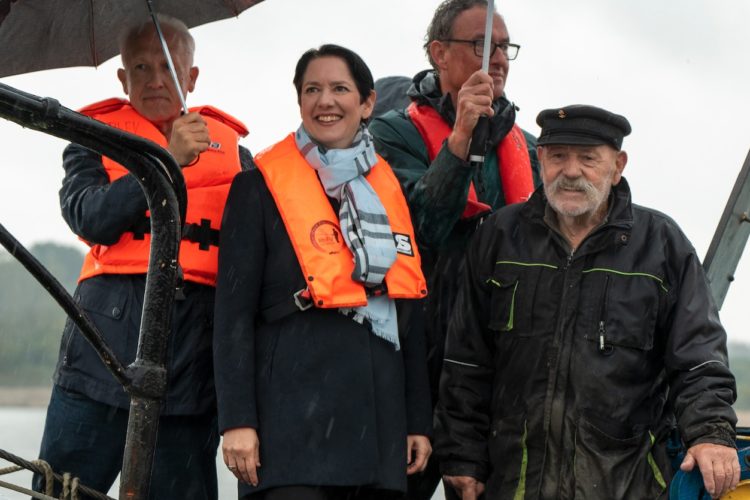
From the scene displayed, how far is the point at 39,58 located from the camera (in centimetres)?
365

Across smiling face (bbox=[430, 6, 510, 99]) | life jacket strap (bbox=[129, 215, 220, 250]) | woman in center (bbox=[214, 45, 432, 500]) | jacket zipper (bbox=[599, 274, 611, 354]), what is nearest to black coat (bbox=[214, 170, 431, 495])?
woman in center (bbox=[214, 45, 432, 500])

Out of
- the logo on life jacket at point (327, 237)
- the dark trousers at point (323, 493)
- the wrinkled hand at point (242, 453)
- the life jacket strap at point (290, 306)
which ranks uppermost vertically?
the logo on life jacket at point (327, 237)

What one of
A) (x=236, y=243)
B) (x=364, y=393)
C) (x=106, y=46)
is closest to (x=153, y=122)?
(x=106, y=46)

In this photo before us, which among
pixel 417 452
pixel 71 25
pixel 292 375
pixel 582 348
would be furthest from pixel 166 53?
pixel 582 348

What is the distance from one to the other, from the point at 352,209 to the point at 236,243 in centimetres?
38

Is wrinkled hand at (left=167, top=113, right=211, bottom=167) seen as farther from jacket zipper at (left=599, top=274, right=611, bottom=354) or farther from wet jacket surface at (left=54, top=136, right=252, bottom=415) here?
jacket zipper at (left=599, top=274, right=611, bottom=354)

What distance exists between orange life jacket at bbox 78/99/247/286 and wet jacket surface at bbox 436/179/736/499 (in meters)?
0.91

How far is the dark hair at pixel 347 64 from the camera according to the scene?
3.60 m

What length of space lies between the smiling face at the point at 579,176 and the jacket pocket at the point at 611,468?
0.67 m

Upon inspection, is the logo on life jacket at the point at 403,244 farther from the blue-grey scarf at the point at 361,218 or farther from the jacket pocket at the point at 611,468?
the jacket pocket at the point at 611,468

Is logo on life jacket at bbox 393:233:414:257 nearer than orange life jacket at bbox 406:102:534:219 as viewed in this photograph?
Yes

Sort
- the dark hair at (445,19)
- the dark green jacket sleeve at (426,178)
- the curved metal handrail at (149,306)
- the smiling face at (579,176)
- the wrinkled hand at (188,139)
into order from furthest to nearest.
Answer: the dark hair at (445,19) < the dark green jacket sleeve at (426,178) < the smiling face at (579,176) < the wrinkled hand at (188,139) < the curved metal handrail at (149,306)

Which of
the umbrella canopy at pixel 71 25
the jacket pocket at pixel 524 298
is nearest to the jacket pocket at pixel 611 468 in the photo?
the jacket pocket at pixel 524 298

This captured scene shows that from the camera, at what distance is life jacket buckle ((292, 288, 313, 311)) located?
10.7 ft
